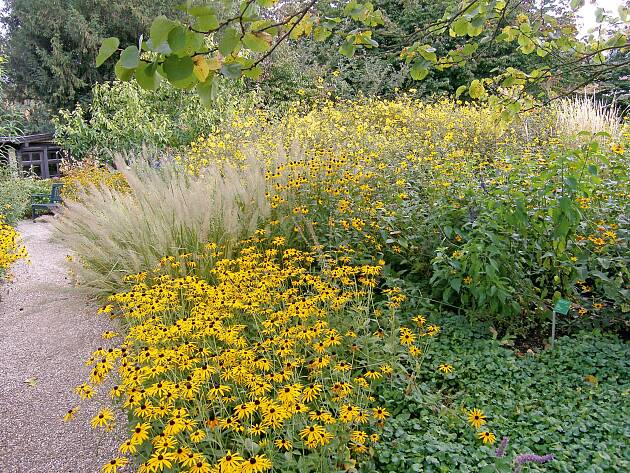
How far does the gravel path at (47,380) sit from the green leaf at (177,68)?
5.67ft

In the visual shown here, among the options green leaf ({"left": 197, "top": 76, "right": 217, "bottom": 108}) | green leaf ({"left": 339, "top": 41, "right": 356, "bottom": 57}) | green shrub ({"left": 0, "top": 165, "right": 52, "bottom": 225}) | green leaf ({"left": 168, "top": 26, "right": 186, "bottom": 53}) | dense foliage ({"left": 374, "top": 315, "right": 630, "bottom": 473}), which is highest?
green leaf ({"left": 339, "top": 41, "right": 356, "bottom": 57})

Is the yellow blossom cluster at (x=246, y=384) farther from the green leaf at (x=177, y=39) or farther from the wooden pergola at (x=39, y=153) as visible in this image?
the wooden pergola at (x=39, y=153)

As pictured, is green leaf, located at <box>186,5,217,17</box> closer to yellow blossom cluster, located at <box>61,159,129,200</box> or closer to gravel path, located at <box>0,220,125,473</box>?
gravel path, located at <box>0,220,125,473</box>

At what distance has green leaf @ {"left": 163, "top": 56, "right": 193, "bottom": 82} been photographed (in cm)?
100

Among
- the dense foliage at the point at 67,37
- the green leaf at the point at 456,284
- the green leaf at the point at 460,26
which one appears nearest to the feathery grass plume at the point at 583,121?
the green leaf at the point at 456,284

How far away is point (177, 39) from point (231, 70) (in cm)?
29

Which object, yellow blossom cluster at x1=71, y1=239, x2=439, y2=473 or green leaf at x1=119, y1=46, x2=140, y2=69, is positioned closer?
green leaf at x1=119, y1=46, x2=140, y2=69

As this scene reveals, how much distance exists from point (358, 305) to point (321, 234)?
108 cm

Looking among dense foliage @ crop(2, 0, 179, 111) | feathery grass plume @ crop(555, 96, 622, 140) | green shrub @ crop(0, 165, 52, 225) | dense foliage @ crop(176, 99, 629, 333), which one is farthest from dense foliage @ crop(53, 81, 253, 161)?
dense foliage @ crop(2, 0, 179, 111)

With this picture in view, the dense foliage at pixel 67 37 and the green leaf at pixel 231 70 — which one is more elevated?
the dense foliage at pixel 67 37

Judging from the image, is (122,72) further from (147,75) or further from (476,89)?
(476,89)

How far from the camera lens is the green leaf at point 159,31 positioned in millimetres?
941

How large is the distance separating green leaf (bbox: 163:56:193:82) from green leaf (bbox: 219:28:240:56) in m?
0.11

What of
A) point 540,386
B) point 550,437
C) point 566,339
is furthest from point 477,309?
point 550,437
